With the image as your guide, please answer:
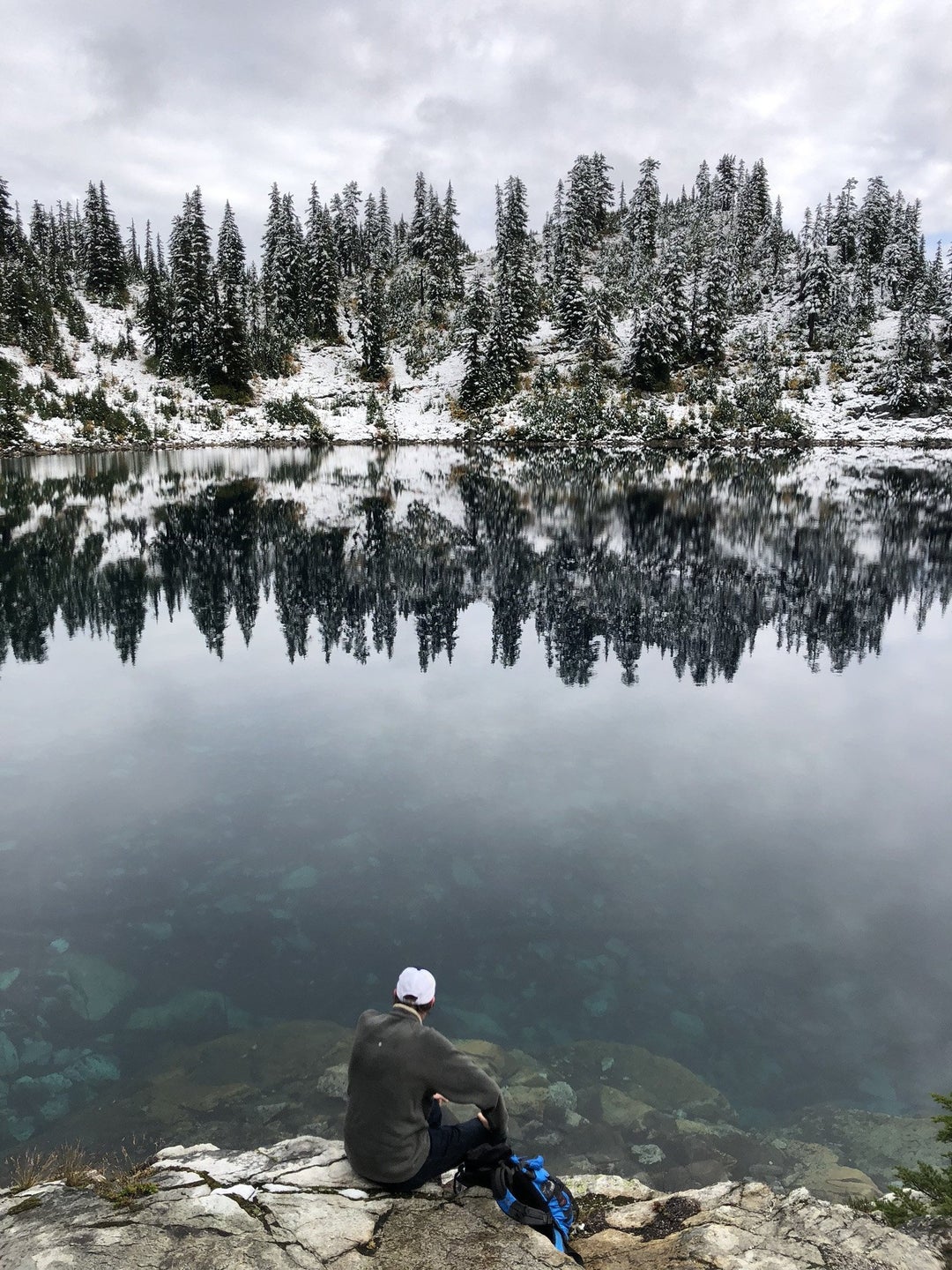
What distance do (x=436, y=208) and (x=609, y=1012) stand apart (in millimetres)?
122649

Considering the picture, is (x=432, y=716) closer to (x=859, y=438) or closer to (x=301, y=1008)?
(x=301, y=1008)

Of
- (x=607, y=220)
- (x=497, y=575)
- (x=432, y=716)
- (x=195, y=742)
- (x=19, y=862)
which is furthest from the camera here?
(x=607, y=220)

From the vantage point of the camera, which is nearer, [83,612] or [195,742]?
[195,742]

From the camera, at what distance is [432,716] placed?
15.4 meters

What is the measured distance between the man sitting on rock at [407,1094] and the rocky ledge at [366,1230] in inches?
9.1

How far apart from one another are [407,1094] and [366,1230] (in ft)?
2.46

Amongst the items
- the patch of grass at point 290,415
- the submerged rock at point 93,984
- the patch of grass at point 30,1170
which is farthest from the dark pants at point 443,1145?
the patch of grass at point 290,415

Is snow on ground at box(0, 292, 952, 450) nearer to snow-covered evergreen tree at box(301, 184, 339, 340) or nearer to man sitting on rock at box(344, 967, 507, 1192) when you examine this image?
snow-covered evergreen tree at box(301, 184, 339, 340)

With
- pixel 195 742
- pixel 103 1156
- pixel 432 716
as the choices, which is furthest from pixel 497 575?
pixel 103 1156

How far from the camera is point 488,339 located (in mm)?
84562

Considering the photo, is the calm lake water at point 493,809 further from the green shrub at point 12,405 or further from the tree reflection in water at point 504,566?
the green shrub at point 12,405

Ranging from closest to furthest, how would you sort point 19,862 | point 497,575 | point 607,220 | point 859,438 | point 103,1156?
1. point 103,1156
2. point 19,862
3. point 497,575
4. point 859,438
5. point 607,220

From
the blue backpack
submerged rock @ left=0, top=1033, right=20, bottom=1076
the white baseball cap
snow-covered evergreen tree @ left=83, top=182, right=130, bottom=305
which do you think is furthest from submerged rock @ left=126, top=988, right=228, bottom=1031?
snow-covered evergreen tree @ left=83, top=182, right=130, bottom=305

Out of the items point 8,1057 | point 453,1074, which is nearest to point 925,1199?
point 453,1074
